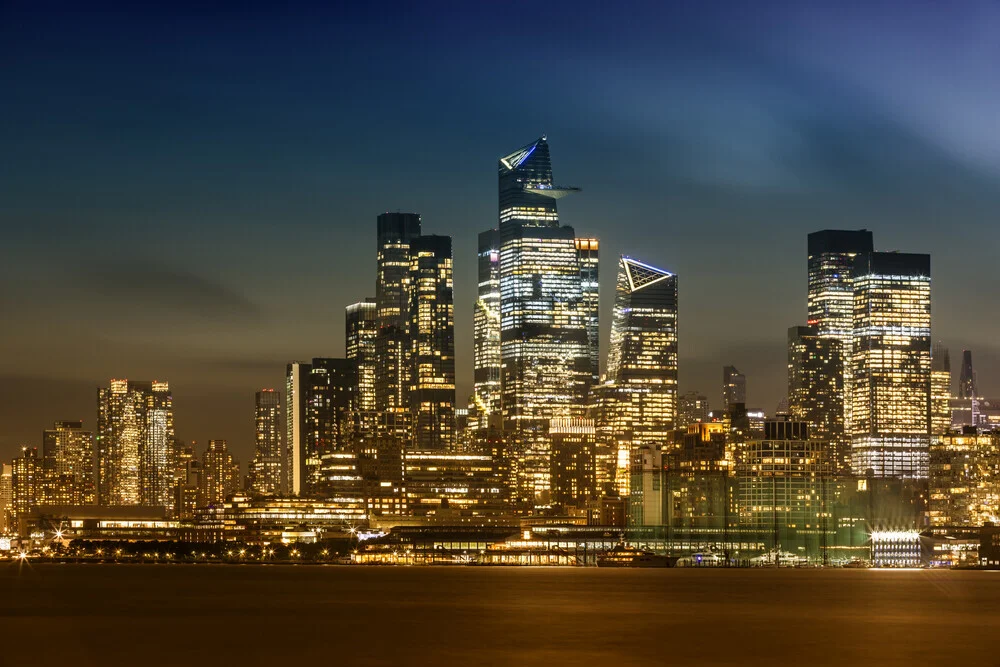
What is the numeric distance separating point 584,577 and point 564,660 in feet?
377

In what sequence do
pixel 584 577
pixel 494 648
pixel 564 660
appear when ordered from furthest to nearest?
pixel 584 577
pixel 494 648
pixel 564 660

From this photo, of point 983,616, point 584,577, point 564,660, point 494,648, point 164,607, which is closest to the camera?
point 564,660

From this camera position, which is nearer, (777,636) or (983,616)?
(777,636)

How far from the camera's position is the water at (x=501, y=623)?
82.8 metres

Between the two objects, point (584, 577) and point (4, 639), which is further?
point (584, 577)

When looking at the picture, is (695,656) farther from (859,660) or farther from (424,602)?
(424,602)

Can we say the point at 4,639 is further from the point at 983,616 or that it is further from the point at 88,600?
the point at 983,616

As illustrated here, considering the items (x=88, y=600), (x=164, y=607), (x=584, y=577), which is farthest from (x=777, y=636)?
(x=584, y=577)

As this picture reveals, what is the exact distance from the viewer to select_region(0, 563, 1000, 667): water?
82.8 m

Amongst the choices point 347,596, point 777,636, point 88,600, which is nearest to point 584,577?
point 347,596

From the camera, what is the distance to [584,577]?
19300 cm

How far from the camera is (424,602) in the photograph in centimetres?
13325

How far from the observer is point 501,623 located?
106m

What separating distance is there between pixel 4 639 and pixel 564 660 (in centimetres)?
3406
